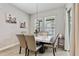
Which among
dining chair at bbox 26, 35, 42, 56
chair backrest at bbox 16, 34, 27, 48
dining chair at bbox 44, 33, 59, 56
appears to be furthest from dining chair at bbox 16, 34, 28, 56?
dining chair at bbox 44, 33, 59, 56

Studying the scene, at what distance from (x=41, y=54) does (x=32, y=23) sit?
0.82 m

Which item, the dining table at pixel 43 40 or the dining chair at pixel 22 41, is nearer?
the dining chair at pixel 22 41

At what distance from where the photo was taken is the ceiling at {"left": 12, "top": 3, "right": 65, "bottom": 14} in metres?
2.65

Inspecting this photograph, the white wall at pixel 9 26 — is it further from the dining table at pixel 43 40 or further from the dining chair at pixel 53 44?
the dining chair at pixel 53 44

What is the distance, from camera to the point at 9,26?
2.71m

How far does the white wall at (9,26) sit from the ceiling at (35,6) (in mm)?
108

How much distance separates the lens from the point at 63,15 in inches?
106

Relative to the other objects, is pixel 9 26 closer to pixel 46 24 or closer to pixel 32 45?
pixel 32 45

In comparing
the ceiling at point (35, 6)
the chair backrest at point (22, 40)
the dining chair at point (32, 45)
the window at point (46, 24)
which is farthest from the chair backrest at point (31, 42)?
the ceiling at point (35, 6)

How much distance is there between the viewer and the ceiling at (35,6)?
2.65 m

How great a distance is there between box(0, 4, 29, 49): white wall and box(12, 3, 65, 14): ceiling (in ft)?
0.35

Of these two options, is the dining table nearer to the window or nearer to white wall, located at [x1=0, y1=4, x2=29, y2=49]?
the window

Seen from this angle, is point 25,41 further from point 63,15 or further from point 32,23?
point 63,15

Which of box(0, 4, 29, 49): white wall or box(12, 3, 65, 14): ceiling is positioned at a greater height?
box(12, 3, 65, 14): ceiling
